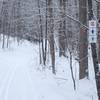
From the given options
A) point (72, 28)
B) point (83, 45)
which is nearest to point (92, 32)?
point (83, 45)

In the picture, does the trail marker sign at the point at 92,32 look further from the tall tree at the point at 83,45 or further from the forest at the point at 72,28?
the tall tree at the point at 83,45

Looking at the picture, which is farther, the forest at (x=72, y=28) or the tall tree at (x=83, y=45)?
the tall tree at (x=83, y=45)

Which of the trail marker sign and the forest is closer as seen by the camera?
the trail marker sign

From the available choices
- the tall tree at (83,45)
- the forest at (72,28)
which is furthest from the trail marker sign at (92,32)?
the tall tree at (83,45)

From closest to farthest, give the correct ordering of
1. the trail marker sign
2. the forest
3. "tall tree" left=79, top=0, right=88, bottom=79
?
the trail marker sign → the forest → "tall tree" left=79, top=0, right=88, bottom=79

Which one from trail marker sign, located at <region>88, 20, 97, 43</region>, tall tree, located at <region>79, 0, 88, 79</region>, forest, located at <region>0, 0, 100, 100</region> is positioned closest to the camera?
trail marker sign, located at <region>88, 20, 97, 43</region>

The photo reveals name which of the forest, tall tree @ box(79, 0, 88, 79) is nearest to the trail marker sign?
the forest

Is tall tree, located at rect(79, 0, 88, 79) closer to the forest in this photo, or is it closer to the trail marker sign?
the forest

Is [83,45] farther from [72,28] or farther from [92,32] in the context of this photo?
[92,32]

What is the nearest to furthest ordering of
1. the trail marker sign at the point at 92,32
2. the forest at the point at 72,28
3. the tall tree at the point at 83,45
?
the trail marker sign at the point at 92,32 < the forest at the point at 72,28 < the tall tree at the point at 83,45

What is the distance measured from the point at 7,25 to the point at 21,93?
155 ft

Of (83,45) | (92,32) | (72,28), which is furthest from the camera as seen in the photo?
(72,28)

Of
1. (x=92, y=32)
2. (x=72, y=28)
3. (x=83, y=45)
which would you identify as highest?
(x=72, y=28)

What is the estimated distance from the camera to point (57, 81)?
56.1 feet
